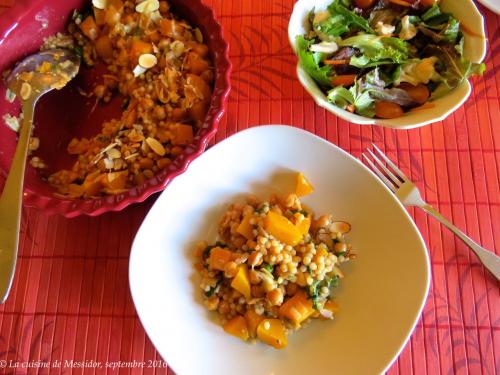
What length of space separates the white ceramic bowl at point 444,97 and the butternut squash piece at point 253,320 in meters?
0.46

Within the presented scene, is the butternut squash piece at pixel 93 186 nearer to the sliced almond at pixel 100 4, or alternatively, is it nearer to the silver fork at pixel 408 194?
the sliced almond at pixel 100 4

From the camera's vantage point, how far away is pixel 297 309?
35.3 inches

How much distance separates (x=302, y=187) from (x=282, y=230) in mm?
134

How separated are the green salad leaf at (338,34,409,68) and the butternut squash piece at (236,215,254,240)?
1.39 ft

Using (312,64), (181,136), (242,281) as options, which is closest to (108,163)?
(181,136)

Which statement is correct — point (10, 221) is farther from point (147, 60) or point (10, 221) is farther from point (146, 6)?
Result: point (146, 6)

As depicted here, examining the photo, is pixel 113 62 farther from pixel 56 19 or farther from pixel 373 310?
pixel 373 310

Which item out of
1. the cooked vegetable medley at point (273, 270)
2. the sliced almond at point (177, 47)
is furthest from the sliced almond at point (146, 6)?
the cooked vegetable medley at point (273, 270)

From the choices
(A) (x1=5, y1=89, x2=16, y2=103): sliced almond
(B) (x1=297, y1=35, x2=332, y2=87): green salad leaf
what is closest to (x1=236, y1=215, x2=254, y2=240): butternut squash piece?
(B) (x1=297, y1=35, x2=332, y2=87): green salad leaf

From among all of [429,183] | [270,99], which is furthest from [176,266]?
[429,183]

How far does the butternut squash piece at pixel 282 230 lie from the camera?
0.91m

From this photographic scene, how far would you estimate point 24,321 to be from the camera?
0.99 meters

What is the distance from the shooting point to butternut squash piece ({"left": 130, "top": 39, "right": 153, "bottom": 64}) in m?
1.01

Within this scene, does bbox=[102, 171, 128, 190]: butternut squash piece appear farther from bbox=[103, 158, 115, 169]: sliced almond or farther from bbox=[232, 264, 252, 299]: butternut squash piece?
bbox=[232, 264, 252, 299]: butternut squash piece
